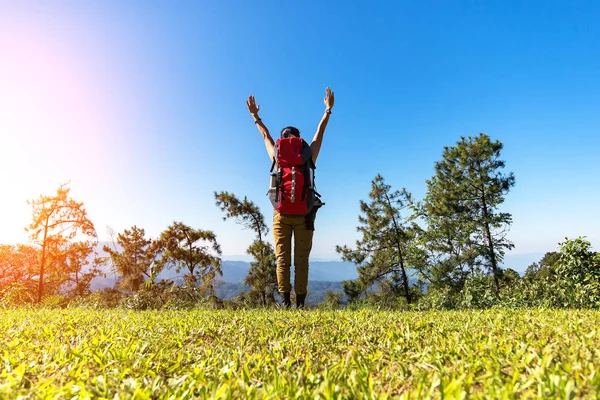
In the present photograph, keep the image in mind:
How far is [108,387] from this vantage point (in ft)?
5.25

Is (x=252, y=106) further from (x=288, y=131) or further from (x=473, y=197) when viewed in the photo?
(x=473, y=197)

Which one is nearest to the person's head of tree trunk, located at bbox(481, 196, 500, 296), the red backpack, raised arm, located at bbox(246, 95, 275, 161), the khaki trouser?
raised arm, located at bbox(246, 95, 275, 161)

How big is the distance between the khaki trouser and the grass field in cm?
228

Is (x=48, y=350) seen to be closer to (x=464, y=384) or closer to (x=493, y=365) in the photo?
(x=464, y=384)

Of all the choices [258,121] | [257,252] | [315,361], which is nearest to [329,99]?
[258,121]

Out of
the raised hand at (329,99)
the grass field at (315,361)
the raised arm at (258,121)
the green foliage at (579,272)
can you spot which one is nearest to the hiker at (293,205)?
the raised arm at (258,121)

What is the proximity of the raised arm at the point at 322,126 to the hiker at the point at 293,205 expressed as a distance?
5 centimetres

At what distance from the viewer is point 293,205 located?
16.8 ft

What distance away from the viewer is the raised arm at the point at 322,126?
5487mm

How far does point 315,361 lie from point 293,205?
3275mm

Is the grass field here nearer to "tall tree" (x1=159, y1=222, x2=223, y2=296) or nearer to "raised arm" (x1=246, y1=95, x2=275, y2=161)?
"raised arm" (x1=246, y1=95, x2=275, y2=161)

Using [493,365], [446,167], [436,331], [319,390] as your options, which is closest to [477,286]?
[436,331]

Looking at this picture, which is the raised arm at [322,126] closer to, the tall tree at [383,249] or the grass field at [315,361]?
the grass field at [315,361]

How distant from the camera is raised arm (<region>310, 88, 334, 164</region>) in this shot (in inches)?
216
